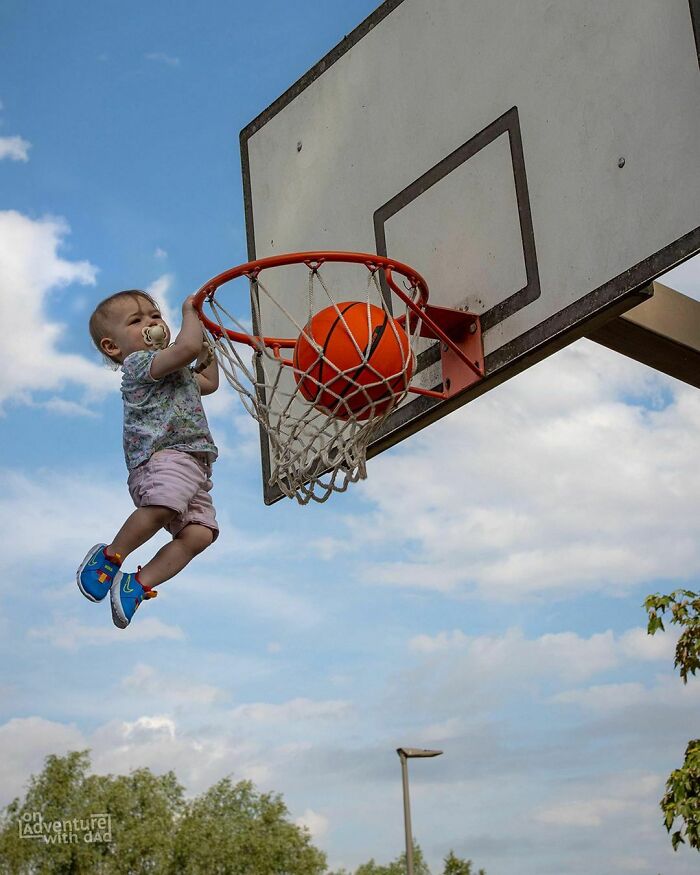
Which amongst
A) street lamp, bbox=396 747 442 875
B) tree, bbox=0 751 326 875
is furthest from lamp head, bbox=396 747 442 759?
tree, bbox=0 751 326 875

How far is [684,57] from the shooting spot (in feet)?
13.7

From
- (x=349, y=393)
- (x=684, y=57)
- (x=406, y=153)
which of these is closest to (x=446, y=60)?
(x=406, y=153)

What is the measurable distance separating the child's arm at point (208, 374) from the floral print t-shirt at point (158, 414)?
4.6 inches

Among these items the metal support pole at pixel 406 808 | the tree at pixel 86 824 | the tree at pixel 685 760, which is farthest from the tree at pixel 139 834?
the tree at pixel 685 760

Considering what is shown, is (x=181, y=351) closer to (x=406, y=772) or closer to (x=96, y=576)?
(x=96, y=576)

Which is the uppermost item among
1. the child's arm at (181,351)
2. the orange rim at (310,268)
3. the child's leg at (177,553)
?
the orange rim at (310,268)

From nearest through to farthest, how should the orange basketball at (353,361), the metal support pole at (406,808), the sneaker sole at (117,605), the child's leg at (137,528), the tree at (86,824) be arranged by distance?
the sneaker sole at (117,605) → the child's leg at (137,528) → the orange basketball at (353,361) → the metal support pole at (406,808) → the tree at (86,824)

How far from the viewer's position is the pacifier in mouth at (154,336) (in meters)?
4.48

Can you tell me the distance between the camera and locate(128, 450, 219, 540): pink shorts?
4.18 metres

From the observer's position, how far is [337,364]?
428cm

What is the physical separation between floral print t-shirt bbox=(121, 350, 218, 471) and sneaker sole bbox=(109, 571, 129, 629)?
1.44 feet

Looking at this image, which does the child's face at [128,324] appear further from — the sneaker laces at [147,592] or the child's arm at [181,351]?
the sneaker laces at [147,592]

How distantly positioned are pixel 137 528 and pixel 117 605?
27 cm

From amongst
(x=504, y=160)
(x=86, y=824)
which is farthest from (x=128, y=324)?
(x=86, y=824)
